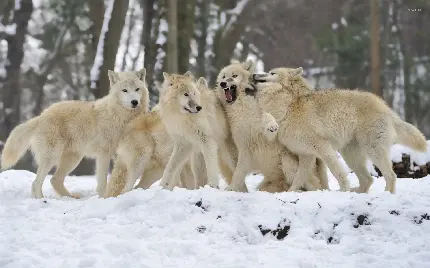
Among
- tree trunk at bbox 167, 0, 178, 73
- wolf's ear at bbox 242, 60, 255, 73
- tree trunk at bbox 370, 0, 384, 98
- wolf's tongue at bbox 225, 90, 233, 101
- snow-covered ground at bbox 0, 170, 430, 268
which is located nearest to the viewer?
snow-covered ground at bbox 0, 170, 430, 268

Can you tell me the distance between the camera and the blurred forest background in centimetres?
2131

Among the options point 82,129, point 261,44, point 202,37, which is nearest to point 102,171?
point 82,129

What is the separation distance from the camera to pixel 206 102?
7.86 m

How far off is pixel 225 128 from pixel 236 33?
13282 millimetres

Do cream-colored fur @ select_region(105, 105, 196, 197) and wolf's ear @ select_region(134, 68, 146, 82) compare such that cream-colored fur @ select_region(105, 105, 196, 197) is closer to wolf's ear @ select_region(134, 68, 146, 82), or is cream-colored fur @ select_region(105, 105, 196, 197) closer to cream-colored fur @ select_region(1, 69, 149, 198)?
cream-colored fur @ select_region(1, 69, 149, 198)

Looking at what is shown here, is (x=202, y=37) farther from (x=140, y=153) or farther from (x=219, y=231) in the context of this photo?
(x=219, y=231)

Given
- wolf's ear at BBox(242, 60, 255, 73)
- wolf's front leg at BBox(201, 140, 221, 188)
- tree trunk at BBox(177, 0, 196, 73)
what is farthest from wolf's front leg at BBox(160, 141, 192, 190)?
tree trunk at BBox(177, 0, 196, 73)

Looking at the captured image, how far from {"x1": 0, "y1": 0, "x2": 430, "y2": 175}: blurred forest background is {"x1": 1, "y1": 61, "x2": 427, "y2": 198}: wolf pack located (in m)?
A: 11.5

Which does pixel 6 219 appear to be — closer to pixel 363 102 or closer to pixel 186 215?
pixel 186 215

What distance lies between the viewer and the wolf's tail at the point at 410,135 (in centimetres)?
774

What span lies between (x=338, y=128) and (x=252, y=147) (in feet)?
3.79

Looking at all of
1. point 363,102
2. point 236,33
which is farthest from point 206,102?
point 236,33

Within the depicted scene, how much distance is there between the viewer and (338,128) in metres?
7.69

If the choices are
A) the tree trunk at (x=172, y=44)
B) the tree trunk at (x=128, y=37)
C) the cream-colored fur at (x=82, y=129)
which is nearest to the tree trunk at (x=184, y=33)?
the tree trunk at (x=172, y=44)
